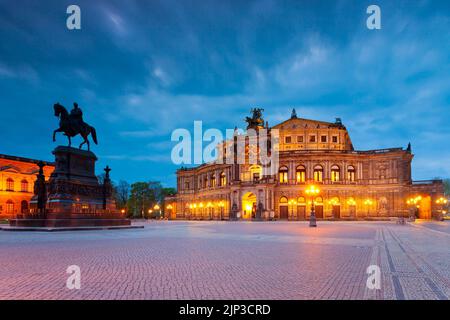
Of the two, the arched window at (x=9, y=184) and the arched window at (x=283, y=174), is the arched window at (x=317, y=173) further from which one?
the arched window at (x=9, y=184)

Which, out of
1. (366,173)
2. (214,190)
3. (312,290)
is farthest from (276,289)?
(214,190)

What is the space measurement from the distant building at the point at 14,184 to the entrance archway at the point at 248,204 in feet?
166

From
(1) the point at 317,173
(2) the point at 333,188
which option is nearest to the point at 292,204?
(1) the point at 317,173

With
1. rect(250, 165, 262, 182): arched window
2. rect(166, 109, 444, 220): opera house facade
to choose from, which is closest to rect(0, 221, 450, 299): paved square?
rect(166, 109, 444, 220): opera house facade

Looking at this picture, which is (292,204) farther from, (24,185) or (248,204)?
(24,185)

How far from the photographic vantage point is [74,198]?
32781mm

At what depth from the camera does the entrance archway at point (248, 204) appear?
8475cm

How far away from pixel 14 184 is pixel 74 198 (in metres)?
64.7

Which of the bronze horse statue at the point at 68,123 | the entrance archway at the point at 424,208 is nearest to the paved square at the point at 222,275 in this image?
the bronze horse statue at the point at 68,123

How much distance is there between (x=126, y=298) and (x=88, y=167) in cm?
3120

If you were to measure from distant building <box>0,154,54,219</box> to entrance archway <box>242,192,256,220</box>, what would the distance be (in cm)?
5060

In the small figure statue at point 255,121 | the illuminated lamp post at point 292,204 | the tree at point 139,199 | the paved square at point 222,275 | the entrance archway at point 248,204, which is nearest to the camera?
the paved square at point 222,275
